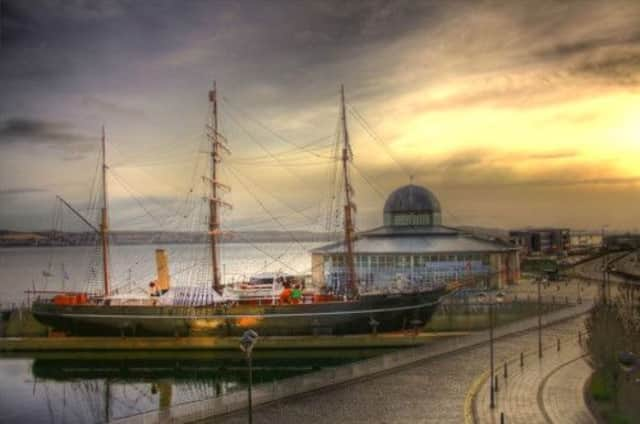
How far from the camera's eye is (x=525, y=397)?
2645cm

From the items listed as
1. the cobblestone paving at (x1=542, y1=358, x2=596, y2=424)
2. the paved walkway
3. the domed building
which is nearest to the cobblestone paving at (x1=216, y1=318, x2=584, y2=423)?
the paved walkway

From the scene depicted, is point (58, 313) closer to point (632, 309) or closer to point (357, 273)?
point (357, 273)

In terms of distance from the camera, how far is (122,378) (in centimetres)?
4131

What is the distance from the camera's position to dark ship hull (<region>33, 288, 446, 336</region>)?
49.2 m

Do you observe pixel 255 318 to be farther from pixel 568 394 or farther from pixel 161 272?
pixel 568 394

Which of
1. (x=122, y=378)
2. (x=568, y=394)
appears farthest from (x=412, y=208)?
(x=568, y=394)

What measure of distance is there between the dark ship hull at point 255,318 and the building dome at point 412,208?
3339 centimetres

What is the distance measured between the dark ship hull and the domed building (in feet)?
47.0

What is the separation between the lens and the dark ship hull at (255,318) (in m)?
49.2

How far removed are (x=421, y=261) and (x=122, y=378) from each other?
37481 mm

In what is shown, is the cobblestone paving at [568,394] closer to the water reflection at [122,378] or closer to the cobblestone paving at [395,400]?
the cobblestone paving at [395,400]

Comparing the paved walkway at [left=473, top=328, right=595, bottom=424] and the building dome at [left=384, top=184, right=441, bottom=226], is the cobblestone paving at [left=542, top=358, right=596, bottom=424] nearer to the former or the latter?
the paved walkway at [left=473, top=328, right=595, bottom=424]

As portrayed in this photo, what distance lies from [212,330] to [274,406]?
25.2 metres

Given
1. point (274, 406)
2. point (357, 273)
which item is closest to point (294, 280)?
point (357, 273)
